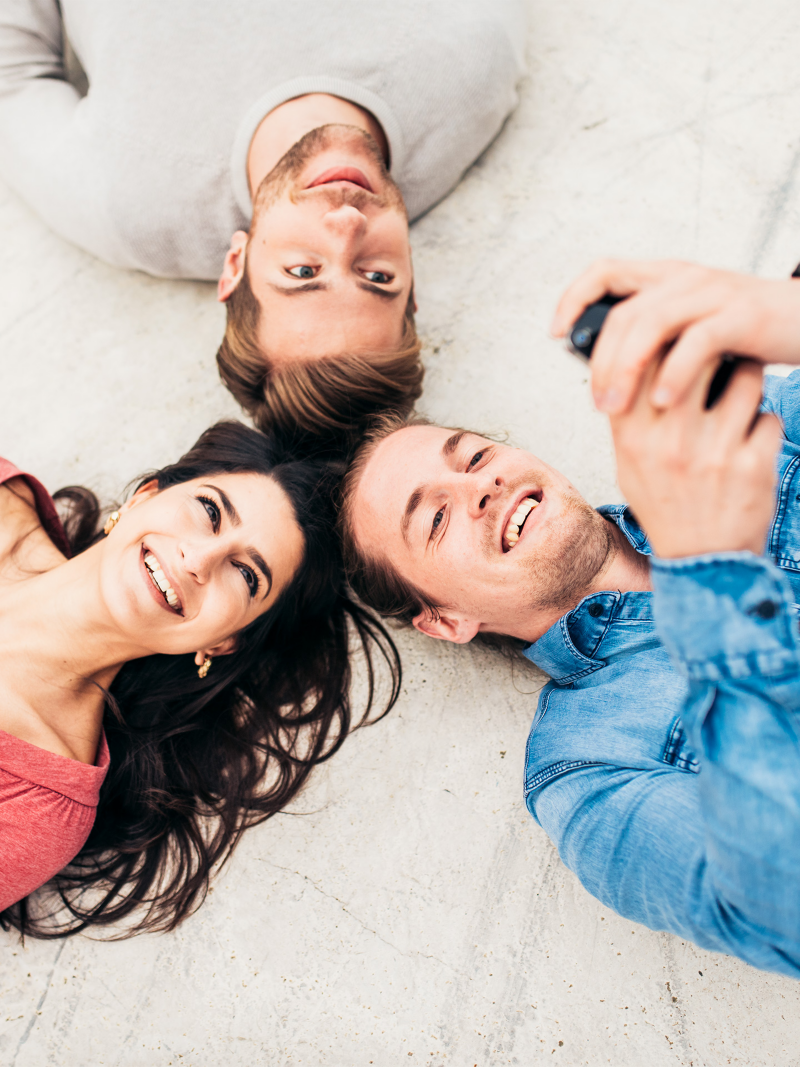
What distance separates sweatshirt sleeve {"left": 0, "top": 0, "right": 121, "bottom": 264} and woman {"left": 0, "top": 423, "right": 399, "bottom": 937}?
3.73 ft

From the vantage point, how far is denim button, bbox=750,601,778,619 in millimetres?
1170

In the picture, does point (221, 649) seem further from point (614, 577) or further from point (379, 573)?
point (614, 577)

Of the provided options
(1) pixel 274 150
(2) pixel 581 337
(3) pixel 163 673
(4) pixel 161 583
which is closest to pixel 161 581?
(4) pixel 161 583

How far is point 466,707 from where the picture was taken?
8.46 feet

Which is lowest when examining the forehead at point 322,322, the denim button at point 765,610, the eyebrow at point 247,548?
the eyebrow at point 247,548

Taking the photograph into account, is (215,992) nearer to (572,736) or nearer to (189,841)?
(189,841)

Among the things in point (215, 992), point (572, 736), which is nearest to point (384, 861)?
point (215, 992)

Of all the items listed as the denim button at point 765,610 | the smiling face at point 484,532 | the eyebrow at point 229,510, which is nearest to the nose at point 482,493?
the smiling face at point 484,532

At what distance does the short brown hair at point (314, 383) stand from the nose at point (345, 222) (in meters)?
0.40

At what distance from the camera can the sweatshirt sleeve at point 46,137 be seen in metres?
2.79

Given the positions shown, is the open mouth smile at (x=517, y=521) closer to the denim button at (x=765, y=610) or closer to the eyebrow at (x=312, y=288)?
the denim button at (x=765, y=610)

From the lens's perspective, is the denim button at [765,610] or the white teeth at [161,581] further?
the white teeth at [161,581]

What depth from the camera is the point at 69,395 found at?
2.95m

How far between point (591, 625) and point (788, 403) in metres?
0.99
